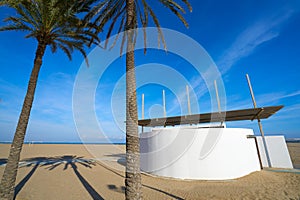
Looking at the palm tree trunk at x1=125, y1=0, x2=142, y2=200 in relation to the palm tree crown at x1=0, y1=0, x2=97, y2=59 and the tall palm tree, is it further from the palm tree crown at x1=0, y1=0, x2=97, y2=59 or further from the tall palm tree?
the palm tree crown at x1=0, y1=0, x2=97, y2=59

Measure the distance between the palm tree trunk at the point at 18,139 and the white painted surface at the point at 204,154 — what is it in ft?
25.3

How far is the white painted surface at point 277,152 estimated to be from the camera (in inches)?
448

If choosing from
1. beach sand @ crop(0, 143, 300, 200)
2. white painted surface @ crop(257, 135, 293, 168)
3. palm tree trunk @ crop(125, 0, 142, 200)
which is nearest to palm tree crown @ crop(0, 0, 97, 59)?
palm tree trunk @ crop(125, 0, 142, 200)

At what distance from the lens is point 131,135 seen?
4.98 metres

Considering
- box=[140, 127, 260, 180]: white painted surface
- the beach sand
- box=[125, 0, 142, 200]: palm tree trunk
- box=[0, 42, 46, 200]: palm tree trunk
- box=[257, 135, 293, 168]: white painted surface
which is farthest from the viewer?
box=[257, 135, 293, 168]: white painted surface

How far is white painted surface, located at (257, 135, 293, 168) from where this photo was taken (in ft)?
37.4

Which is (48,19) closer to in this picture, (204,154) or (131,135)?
(131,135)

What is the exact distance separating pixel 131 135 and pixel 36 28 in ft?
22.5

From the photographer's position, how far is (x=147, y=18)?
8008 mm

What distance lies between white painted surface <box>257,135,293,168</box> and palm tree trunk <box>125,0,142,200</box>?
11878 mm

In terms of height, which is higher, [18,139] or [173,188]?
[18,139]

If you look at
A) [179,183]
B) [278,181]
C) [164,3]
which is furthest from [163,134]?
[164,3]

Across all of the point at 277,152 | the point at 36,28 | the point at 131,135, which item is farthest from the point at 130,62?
the point at 277,152

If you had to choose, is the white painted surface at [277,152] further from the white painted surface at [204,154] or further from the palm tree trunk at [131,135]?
the palm tree trunk at [131,135]
